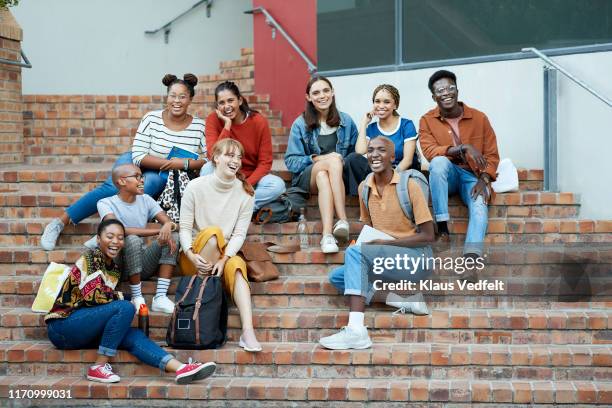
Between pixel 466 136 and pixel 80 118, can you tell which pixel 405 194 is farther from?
pixel 80 118

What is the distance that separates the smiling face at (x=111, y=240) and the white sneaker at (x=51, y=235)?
105 cm

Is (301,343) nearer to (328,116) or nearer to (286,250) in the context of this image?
(286,250)

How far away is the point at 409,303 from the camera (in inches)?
261

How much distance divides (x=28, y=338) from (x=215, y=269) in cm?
135

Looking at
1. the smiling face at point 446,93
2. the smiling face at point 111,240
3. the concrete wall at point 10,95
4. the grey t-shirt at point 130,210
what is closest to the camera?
the smiling face at point 111,240

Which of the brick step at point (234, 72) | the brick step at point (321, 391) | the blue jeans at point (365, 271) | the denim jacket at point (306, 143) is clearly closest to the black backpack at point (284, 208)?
the denim jacket at point (306, 143)

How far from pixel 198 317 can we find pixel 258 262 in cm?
72

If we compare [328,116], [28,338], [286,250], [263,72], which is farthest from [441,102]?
[263,72]

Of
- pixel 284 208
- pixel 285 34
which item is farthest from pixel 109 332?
pixel 285 34

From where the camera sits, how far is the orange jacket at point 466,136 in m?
7.25

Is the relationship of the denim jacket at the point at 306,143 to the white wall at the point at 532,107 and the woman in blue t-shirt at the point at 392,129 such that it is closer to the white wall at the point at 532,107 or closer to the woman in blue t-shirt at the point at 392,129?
the woman in blue t-shirt at the point at 392,129

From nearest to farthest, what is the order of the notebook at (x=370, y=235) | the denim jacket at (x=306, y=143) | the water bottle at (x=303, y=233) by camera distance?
the notebook at (x=370, y=235) → the water bottle at (x=303, y=233) → the denim jacket at (x=306, y=143)

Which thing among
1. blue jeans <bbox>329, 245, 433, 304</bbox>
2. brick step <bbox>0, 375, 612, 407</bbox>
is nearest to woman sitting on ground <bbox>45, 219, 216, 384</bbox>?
brick step <bbox>0, 375, 612, 407</bbox>

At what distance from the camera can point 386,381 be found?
6.32m
